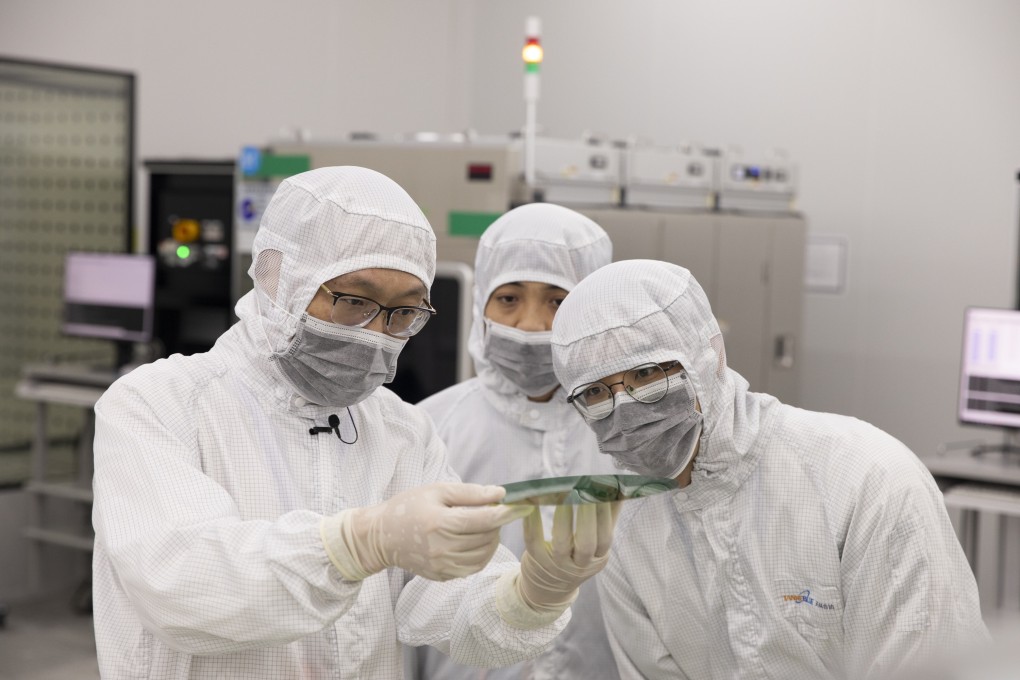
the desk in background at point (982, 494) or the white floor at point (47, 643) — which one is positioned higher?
the desk in background at point (982, 494)

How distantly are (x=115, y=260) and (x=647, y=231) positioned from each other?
249cm

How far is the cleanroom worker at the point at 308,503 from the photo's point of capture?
4.23ft

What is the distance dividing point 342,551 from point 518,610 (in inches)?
12.6

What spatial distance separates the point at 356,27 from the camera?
6.90m

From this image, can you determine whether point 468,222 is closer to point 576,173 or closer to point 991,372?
point 576,173

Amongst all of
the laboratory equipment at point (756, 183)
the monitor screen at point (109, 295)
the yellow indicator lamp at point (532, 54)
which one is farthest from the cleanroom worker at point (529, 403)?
the monitor screen at point (109, 295)

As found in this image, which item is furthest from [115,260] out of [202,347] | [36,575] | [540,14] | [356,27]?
[540,14]

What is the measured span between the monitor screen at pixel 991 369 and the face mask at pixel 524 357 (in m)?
3.16

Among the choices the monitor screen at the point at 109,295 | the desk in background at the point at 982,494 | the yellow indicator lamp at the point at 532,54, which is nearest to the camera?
the yellow indicator lamp at the point at 532,54

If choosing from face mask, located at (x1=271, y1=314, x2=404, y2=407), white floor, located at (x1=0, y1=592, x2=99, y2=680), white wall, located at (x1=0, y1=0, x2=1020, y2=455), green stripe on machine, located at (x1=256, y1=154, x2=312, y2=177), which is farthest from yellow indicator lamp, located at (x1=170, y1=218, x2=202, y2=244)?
face mask, located at (x1=271, y1=314, x2=404, y2=407)

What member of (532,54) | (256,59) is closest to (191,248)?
(256,59)

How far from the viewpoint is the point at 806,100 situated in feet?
20.8

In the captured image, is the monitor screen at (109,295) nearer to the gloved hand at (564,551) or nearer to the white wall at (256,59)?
the white wall at (256,59)

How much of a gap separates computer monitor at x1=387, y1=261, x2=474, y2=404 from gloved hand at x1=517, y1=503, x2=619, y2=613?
69.5 inches
